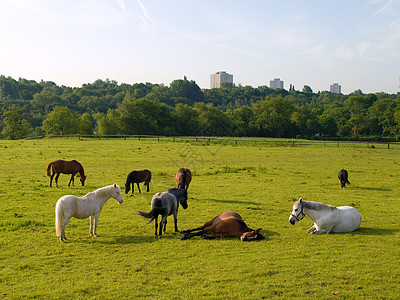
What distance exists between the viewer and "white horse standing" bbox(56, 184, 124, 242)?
853 centimetres

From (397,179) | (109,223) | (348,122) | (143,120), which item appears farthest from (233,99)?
(109,223)

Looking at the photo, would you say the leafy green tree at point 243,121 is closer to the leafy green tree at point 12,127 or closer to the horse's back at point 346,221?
the leafy green tree at point 12,127

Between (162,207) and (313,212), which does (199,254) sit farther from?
(313,212)

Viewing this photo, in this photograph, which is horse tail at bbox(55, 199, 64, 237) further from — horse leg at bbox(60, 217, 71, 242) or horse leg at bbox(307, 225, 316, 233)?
horse leg at bbox(307, 225, 316, 233)

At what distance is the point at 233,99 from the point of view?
15612cm

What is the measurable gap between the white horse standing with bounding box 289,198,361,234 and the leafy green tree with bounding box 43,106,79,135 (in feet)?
212

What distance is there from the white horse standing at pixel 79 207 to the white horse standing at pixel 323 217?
16.6ft

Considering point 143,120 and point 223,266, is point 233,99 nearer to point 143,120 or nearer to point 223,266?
point 143,120

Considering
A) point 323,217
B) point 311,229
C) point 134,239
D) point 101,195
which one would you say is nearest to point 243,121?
point 311,229

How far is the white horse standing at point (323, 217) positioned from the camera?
9188 mm

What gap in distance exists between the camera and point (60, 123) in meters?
66.4

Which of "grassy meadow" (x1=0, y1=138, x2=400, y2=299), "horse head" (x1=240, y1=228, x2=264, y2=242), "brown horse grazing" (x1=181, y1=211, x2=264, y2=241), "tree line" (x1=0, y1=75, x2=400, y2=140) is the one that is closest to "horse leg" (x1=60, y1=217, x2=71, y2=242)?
"grassy meadow" (x1=0, y1=138, x2=400, y2=299)

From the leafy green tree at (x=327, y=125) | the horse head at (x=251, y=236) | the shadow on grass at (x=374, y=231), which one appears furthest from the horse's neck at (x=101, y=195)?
the leafy green tree at (x=327, y=125)

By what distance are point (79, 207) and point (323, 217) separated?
6.62 m
